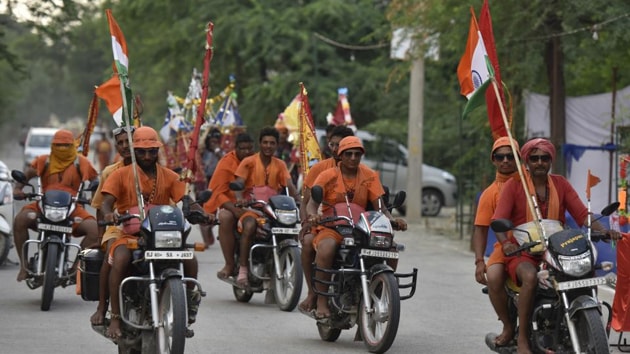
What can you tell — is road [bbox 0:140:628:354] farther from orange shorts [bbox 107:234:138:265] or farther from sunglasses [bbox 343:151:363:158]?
sunglasses [bbox 343:151:363:158]

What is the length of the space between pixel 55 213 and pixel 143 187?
3.89 metres

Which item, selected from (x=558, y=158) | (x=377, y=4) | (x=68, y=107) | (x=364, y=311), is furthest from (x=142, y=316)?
(x=68, y=107)

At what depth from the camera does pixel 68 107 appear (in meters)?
139

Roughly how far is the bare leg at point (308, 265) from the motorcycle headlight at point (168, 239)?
2658 mm

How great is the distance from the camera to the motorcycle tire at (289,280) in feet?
41.8

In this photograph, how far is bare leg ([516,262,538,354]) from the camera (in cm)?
812

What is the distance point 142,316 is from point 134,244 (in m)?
0.48

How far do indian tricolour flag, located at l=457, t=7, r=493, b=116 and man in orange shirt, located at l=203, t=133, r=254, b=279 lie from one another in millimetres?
4658

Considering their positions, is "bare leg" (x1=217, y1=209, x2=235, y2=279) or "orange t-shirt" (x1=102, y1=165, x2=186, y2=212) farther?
"bare leg" (x1=217, y1=209, x2=235, y2=279)

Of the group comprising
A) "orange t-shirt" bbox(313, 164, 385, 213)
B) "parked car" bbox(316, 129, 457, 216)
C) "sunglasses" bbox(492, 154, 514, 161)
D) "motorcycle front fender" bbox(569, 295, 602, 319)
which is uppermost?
"parked car" bbox(316, 129, 457, 216)

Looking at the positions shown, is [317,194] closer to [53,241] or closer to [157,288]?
[157,288]

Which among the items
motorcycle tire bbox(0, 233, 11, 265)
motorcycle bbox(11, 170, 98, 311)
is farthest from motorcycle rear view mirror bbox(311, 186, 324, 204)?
motorcycle tire bbox(0, 233, 11, 265)

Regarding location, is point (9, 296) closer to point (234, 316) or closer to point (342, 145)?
point (234, 316)

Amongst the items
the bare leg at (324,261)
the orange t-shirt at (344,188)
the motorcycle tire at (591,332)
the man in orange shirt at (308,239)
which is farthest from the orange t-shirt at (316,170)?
the motorcycle tire at (591,332)
